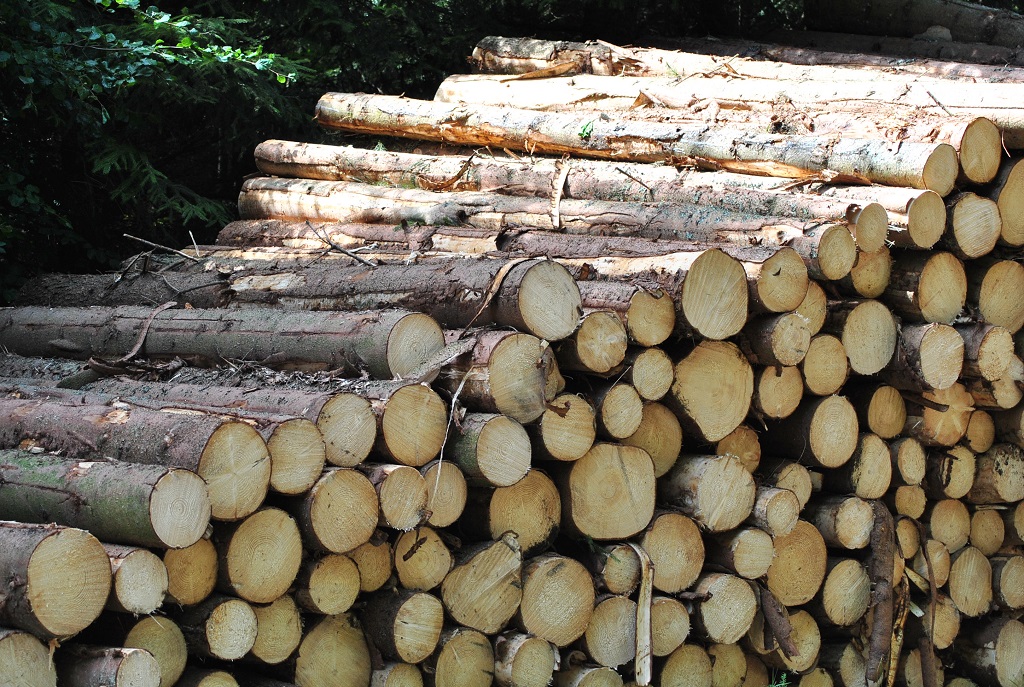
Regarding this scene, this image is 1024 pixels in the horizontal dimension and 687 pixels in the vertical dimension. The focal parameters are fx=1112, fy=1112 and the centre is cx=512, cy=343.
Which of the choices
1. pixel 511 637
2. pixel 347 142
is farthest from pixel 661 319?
pixel 347 142

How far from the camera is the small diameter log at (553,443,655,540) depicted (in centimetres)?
452

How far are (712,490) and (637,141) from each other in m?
2.56

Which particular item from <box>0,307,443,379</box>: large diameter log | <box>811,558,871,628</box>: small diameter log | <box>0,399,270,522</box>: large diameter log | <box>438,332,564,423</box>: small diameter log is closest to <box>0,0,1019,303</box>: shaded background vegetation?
<box>0,307,443,379</box>: large diameter log

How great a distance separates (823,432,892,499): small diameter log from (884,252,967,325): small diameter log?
2.10 feet

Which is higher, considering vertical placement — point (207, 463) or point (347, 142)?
point (207, 463)

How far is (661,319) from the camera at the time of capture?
15.0 feet

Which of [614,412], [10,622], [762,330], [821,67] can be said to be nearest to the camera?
[10,622]

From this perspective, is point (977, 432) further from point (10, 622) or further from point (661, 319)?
point (10, 622)

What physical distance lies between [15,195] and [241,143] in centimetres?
241

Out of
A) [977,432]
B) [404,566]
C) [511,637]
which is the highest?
[404,566]

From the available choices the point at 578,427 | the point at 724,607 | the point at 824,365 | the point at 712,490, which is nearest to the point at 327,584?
the point at 578,427

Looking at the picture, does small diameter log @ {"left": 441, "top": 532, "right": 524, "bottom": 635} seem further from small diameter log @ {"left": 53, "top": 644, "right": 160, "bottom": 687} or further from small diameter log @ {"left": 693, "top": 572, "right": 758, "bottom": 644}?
small diameter log @ {"left": 53, "top": 644, "right": 160, "bottom": 687}

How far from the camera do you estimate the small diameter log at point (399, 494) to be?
3.89 m

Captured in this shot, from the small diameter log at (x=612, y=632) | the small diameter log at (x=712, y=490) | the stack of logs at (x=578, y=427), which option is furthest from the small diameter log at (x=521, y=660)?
the small diameter log at (x=712, y=490)
